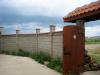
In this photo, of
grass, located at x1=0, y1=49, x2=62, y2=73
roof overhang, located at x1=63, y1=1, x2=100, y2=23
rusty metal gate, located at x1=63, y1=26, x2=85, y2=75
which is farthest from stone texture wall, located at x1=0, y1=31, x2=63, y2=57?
rusty metal gate, located at x1=63, y1=26, x2=85, y2=75

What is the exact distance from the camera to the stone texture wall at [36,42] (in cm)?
2192

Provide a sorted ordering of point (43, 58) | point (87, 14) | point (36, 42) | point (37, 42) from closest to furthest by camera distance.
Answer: point (87, 14)
point (43, 58)
point (37, 42)
point (36, 42)

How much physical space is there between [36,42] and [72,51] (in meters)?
12.7

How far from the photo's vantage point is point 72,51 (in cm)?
1533

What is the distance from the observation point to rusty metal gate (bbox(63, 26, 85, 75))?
1533 centimetres

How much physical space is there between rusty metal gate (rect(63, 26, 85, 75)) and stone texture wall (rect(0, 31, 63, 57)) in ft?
17.4

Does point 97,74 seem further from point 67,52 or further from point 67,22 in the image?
point 67,22

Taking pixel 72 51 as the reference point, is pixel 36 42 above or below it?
above

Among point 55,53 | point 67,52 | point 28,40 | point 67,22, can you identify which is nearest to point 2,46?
point 28,40

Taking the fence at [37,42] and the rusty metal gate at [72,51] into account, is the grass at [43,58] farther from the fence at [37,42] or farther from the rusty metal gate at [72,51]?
the rusty metal gate at [72,51]

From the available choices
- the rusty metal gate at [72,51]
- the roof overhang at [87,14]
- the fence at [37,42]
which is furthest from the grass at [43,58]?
the roof overhang at [87,14]

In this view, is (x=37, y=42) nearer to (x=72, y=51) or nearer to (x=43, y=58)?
(x=43, y=58)

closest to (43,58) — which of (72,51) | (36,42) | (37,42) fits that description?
(37,42)

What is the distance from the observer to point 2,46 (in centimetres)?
3384
